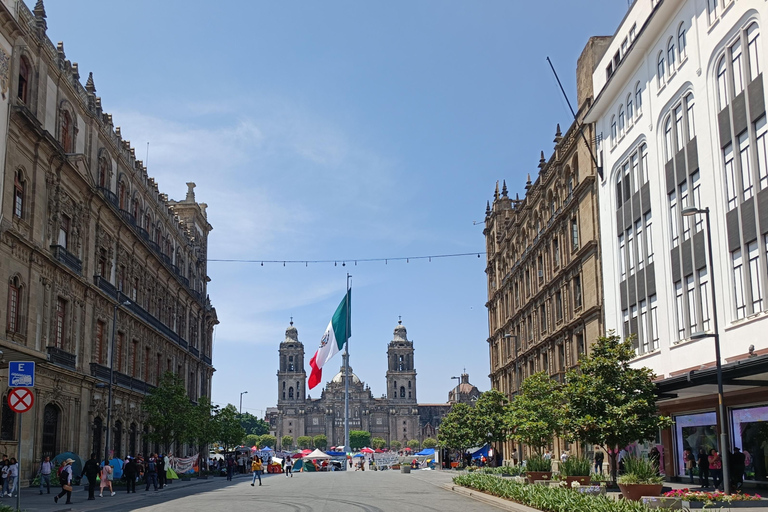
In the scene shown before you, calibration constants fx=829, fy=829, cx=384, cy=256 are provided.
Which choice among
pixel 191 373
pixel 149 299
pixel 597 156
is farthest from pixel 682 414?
pixel 191 373

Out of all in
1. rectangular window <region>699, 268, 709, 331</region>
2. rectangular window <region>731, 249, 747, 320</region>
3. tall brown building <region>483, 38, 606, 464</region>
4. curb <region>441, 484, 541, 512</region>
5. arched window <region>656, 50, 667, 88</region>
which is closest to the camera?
curb <region>441, 484, 541, 512</region>

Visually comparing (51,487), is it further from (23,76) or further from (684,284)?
(684,284)

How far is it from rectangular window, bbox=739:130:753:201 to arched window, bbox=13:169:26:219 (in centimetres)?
2669

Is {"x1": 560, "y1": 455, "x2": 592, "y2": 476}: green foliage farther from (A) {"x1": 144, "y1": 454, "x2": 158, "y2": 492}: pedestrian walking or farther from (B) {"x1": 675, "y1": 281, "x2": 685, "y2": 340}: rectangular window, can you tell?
(A) {"x1": 144, "y1": 454, "x2": 158, "y2": 492}: pedestrian walking

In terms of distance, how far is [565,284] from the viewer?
1964 inches

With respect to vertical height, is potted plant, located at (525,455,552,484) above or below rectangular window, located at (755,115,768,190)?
below

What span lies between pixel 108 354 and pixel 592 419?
28.8 meters

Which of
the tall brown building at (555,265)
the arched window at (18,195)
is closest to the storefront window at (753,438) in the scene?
the tall brown building at (555,265)

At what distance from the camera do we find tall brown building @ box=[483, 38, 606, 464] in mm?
44656

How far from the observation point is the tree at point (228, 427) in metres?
63.1

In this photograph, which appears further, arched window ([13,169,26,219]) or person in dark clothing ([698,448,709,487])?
arched window ([13,169,26,219])

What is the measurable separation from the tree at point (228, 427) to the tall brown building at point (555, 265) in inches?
874

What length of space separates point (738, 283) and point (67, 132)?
1172 inches

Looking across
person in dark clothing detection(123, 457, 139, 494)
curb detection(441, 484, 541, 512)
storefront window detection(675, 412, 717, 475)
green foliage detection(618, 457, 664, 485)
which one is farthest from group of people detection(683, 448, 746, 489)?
person in dark clothing detection(123, 457, 139, 494)
